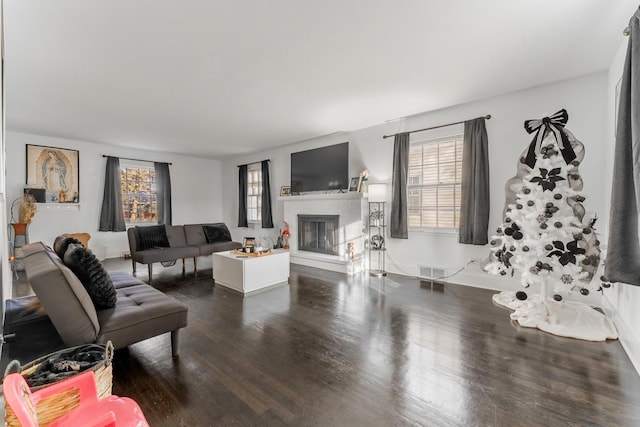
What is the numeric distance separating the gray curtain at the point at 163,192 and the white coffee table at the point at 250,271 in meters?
3.80

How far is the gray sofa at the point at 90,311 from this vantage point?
1541 mm

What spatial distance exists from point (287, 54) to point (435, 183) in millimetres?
2880

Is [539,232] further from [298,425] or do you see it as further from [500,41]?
[298,425]

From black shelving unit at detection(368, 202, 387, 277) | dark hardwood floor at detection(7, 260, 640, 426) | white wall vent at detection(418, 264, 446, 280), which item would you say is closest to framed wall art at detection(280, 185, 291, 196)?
black shelving unit at detection(368, 202, 387, 277)

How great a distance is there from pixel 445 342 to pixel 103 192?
282 inches

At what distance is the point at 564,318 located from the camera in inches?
106

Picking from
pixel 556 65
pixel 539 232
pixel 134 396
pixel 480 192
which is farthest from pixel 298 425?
pixel 556 65

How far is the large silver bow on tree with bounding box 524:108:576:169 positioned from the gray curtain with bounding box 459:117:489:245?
0.53 meters

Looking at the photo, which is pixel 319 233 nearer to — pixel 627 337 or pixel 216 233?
pixel 216 233

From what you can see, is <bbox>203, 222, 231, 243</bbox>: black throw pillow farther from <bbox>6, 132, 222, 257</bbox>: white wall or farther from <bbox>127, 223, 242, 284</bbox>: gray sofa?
<bbox>6, 132, 222, 257</bbox>: white wall

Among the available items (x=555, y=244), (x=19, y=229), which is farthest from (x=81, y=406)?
(x=19, y=229)

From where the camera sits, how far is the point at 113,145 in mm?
6207

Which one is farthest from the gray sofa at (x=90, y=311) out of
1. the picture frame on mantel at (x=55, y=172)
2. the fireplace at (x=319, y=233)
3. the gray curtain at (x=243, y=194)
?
the gray curtain at (x=243, y=194)

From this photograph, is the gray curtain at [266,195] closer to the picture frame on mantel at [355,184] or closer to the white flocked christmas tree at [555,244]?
the picture frame on mantel at [355,184]
